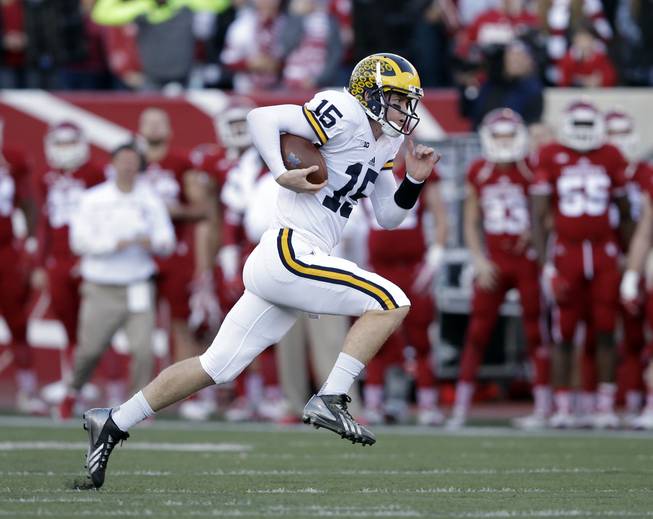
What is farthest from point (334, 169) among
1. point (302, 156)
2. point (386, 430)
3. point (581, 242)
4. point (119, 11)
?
point (119, 11)

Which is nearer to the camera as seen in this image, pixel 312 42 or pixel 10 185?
pixel 10 185

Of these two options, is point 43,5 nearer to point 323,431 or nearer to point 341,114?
point 323,431

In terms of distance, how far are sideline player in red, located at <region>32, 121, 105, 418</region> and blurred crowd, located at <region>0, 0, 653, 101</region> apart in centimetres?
208

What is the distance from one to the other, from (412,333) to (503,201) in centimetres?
104

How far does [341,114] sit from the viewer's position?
6312mm

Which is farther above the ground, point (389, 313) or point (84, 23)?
point (84, 23)

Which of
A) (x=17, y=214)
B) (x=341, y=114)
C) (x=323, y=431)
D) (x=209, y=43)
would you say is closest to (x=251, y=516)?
(x=341, y=114)

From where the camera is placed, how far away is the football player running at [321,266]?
6.11 metres

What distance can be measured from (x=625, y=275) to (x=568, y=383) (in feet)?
2.61

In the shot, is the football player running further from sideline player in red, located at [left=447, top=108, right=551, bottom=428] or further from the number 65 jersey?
sideline player in red, located at [left=447, top=108, right=551, bottom=428]

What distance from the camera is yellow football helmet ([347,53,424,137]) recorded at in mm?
6387

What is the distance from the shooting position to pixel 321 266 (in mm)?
6141

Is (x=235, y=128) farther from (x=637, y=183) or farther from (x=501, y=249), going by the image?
(x=637, y=183)

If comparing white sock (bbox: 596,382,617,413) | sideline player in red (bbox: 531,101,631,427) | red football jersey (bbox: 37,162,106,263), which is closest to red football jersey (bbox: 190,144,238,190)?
red football jersey (bbox: 37,162,106,263)
